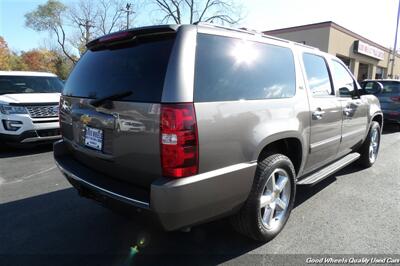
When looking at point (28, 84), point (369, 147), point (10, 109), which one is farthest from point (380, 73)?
point (10, 109)

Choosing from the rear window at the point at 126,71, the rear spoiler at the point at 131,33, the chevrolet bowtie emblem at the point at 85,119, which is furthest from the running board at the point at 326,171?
the chevrolet bowtie emblem at the point at 85,119

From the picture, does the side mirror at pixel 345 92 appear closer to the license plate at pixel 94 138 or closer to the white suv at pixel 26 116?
the license plate at pixel 94 138

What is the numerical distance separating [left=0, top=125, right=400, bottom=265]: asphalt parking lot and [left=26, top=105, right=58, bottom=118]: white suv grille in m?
2.09

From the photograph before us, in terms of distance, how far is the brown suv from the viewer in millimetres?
2221

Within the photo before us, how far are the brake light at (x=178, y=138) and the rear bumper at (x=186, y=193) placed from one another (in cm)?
9

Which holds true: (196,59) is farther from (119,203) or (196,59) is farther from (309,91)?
(309,91)

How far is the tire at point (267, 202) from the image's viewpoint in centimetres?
279

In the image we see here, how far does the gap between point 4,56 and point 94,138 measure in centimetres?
7121

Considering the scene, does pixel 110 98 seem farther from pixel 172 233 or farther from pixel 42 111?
pixel 42 111

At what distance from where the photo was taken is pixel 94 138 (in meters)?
2.75

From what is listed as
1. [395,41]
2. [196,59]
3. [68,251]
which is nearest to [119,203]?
[68,251]

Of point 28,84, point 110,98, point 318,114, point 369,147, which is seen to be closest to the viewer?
point 110,98

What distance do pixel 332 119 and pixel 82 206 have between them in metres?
3.30

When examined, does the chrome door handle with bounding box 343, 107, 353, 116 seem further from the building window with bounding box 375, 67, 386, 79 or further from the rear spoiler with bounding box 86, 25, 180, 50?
the building window with bounding box 375, 67, 386, 79
